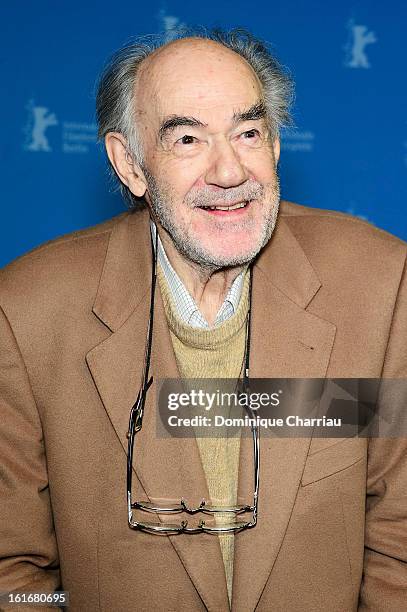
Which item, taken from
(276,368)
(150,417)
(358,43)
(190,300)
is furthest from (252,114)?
(358,43)

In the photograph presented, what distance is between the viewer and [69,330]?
2188 mm

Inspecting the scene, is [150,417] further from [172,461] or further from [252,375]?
[252,375]

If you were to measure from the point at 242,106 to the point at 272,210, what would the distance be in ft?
0.77

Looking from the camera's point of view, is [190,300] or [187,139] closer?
[187,139]

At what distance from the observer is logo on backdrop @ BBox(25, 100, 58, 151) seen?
122 inches

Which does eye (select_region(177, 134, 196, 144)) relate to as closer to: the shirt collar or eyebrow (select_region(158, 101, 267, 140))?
eyebrow (select_region(158, 101, 267, 140))

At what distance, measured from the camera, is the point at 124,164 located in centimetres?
235

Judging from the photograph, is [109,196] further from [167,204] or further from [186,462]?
[186,462]

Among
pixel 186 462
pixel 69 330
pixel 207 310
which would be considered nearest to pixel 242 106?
pixel 207 310

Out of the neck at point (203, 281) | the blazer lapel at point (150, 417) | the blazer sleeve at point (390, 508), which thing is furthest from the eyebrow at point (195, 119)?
the blazer sleeve at point (390, 508)

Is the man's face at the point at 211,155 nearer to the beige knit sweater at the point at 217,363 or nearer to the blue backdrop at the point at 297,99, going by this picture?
the beige knit sweater at the point at 217,363

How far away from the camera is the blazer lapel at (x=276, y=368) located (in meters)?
2.11

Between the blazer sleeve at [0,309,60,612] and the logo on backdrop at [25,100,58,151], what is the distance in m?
1.08

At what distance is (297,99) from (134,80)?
904mm
